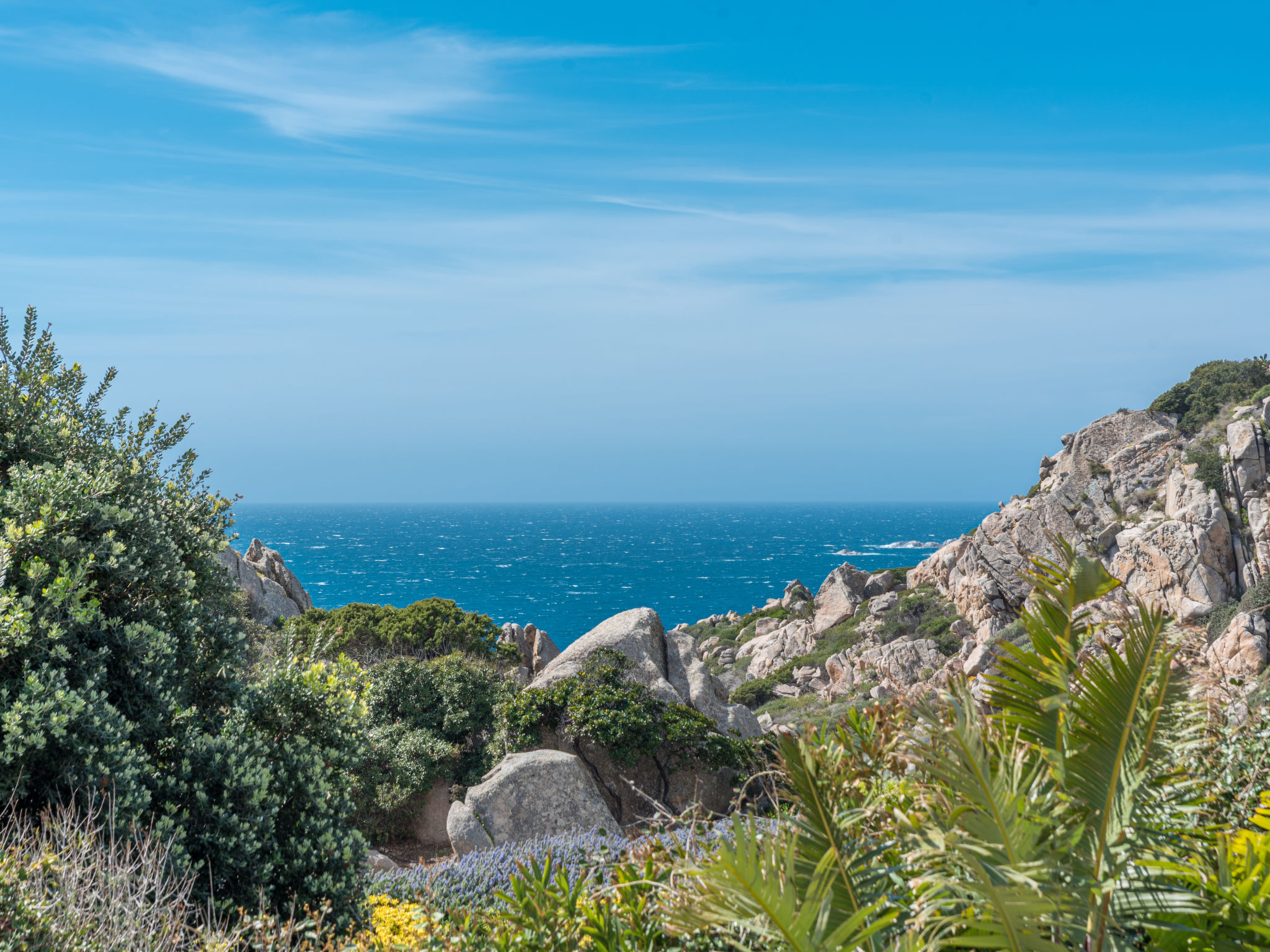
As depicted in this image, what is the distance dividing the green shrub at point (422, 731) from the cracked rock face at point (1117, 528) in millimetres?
25022

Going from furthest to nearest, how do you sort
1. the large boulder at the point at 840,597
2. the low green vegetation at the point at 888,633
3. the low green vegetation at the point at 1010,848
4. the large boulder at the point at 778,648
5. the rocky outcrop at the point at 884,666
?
1. the large boulder at the point at 840,597
2. the large boulder at the point at 778,648
3. the low green vegetation at the point at 888,633
4. the rocky outcrop at the point at 884,666
5. the low green vegetation at the point at 1010,848

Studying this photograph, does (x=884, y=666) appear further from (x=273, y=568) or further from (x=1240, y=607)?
(x=273, y=568)

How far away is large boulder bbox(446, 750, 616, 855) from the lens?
12195 millimetres

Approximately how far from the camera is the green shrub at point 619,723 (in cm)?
1468

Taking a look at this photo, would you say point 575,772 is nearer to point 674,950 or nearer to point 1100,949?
point 674,950

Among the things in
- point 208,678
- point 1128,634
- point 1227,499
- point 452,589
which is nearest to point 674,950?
point 1128,634

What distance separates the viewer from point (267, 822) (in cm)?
693

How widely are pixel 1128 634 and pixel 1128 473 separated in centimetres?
4779

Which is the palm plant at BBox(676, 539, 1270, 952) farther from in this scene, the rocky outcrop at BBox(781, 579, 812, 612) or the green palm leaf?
the rocky outcrop at BBox(781, 579, 812, 612)

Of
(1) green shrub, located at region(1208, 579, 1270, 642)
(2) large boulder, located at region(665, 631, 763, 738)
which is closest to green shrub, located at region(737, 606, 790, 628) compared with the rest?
(1) green shrub, located at region(1208, 579, 1270, 642)

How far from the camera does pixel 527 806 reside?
12.5 meters

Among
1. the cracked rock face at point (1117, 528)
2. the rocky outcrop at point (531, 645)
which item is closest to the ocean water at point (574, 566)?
the rocky outcrop at point (531, 645)

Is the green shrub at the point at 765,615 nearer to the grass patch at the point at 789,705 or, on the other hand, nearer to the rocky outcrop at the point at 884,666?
the rocky outcrop at the point at 884,666

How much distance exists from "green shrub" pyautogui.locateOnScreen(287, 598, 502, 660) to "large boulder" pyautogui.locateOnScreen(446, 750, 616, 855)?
15676 mm
